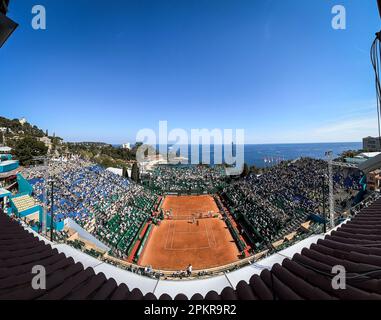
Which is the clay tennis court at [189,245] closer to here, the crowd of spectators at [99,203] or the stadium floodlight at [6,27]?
the crowd of spectators at [99,203]

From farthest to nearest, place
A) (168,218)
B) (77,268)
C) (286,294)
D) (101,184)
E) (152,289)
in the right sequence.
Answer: (101,184), (168,218), (152,289), (77,268), (286,294)

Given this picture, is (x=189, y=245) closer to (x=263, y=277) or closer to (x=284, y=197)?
(x=284, y=197)

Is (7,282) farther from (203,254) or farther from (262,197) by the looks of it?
(262,197)

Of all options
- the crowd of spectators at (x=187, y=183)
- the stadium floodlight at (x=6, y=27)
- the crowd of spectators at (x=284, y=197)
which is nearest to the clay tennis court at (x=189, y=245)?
the crowd of spectators at (x=284, y=197)
